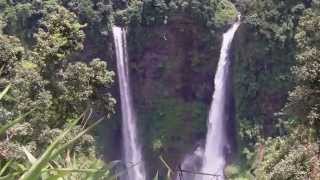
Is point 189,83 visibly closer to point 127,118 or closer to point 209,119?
point 209,119

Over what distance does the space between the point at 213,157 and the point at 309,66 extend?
2073 cm

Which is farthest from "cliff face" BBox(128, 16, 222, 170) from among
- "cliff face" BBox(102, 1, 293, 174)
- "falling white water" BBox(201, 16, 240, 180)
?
"falling white water" BBox(201, 16, 240, 180)

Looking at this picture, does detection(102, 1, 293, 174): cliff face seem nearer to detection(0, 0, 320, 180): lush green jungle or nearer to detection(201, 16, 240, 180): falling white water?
detection(0, 0, 320, 180): lush green jungle

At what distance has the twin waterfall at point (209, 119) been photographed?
2902 cm

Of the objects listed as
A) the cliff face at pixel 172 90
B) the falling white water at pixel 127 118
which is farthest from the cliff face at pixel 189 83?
the falling white water at pixel 127 118

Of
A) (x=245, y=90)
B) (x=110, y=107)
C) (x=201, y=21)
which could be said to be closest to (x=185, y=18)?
(x=201, y=21)

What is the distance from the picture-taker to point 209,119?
2980cm

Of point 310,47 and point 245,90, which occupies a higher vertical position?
point 310,47

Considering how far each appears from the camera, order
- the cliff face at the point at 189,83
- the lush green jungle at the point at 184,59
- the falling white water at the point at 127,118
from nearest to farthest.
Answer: the lush green jungle at the point at 184,59 < the cliff face at the point at 189,83 < the falling white water at the point at 127,118

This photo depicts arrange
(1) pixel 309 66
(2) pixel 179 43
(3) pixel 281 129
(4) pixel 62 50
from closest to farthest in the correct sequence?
1. (1) pixel 309 66
2. (4) pixel 62 50
3. (3) pixel 281 129
4. (2) pixel 179 43

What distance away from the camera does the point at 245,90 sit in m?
27.8

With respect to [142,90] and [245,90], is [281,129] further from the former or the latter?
[142,90]

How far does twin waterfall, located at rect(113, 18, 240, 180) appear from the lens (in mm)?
29016

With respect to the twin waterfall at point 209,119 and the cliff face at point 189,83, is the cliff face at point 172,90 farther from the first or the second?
the twin waterfall at point 209,119
